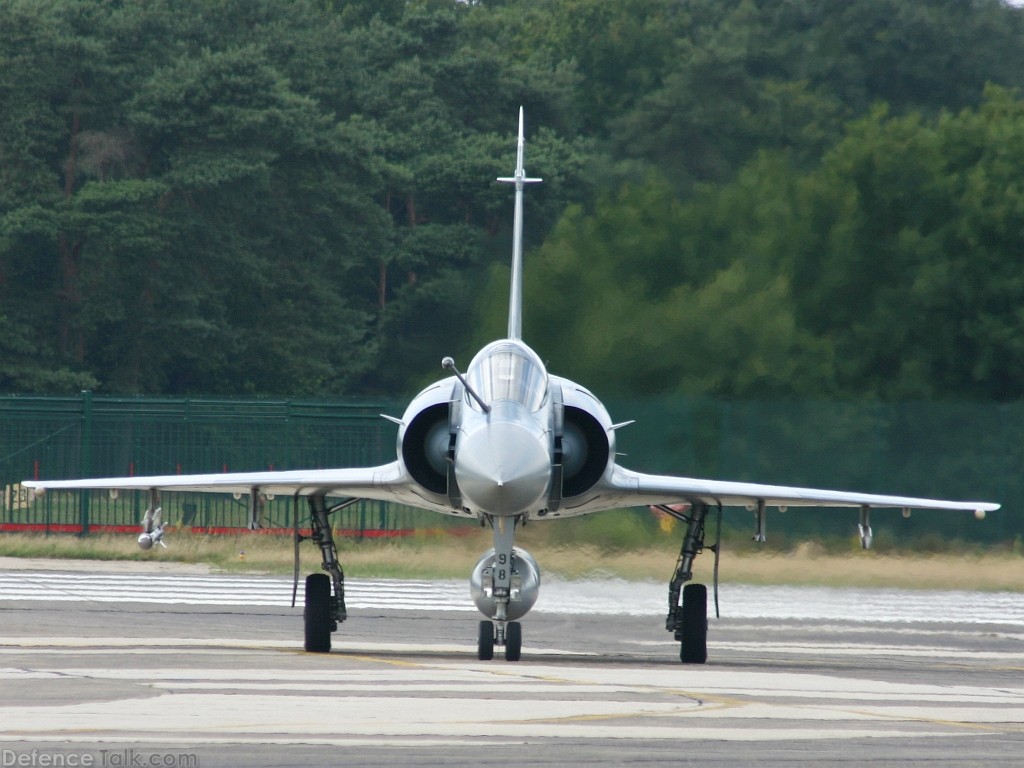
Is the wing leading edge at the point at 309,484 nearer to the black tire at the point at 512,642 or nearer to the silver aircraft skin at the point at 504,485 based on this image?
the silver aircraft skin at the point at 504,485

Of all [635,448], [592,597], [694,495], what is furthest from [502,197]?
[694,495]

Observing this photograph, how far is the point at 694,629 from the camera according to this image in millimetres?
12195

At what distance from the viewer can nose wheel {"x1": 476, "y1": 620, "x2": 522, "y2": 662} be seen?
11.2m

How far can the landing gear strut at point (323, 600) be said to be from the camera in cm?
1215

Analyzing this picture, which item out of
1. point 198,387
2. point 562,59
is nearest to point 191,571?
point 198,387

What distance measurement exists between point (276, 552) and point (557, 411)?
36.1 ft

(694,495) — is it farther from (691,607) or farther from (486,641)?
(486,641)

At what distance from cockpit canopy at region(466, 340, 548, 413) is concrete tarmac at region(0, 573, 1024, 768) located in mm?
1755

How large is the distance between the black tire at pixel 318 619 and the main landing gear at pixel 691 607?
8.13ft

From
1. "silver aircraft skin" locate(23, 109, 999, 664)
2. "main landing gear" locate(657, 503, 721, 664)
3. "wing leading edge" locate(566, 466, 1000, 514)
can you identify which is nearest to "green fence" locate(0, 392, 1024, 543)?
"wing leading edge" locate(566, 466, 1000, 514)

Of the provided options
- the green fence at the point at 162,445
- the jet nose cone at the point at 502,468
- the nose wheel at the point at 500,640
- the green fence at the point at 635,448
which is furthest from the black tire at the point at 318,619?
the green fence at the point at 162,445

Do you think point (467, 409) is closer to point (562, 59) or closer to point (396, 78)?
point (396, 78)

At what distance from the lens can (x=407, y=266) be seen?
4453 centimetres

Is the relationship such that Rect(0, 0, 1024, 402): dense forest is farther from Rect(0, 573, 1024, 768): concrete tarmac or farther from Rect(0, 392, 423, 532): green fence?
Rect(0, 573, 1024, 768): concrete tarmac
